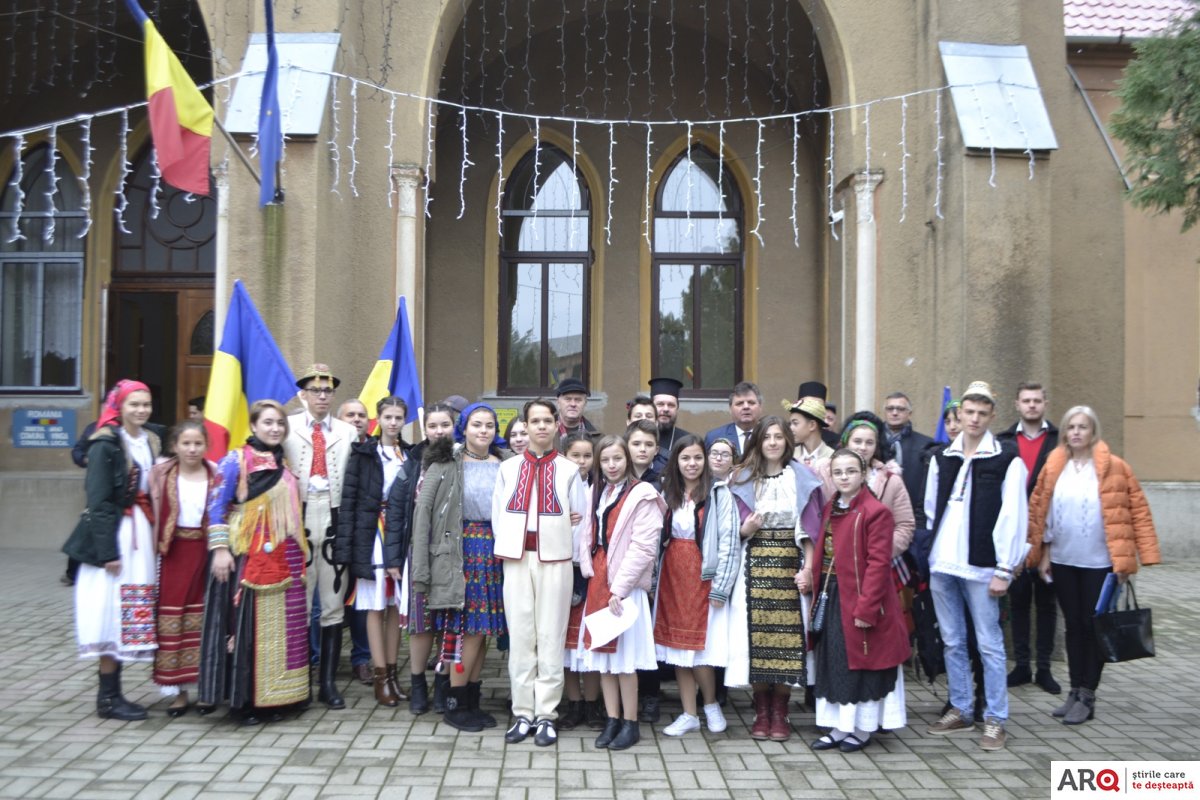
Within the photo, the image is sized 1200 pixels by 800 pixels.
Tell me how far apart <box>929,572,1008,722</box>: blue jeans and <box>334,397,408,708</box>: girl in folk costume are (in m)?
3.09

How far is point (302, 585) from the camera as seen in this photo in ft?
18.4

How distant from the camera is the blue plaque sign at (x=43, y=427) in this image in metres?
11.4

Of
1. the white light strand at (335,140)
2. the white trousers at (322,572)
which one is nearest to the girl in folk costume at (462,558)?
the white trousers at (322,572)

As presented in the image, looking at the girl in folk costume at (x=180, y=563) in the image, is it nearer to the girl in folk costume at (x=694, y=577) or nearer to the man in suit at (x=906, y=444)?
the girl in folk costume at (x=694, y=577)

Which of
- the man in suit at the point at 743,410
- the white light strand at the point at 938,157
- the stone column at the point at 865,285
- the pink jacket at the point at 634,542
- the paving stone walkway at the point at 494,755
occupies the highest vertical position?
the white light strand at the point at 938,157

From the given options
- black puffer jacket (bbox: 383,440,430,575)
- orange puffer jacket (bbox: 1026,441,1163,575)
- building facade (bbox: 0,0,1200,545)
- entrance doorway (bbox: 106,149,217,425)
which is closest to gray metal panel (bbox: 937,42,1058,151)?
building facade (bbox: 0,0,1200,545)

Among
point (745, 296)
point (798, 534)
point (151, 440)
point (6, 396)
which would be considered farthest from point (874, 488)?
point (6, 396)

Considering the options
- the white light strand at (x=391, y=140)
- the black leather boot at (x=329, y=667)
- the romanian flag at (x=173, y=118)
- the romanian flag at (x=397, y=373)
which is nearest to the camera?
the black leather boot at (x=329, y=667)

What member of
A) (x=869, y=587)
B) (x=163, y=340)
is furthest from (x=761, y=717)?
(x=163, y=340)

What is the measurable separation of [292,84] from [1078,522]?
6739mm

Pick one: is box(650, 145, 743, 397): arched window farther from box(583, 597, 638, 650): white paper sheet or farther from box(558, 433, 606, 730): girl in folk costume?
box(583, 597, 638, 650): white paper sheet

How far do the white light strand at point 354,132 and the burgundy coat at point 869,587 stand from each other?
18.3 ft

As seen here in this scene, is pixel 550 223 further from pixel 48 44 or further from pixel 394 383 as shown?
pixel 48 44

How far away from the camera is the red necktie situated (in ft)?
19.5
